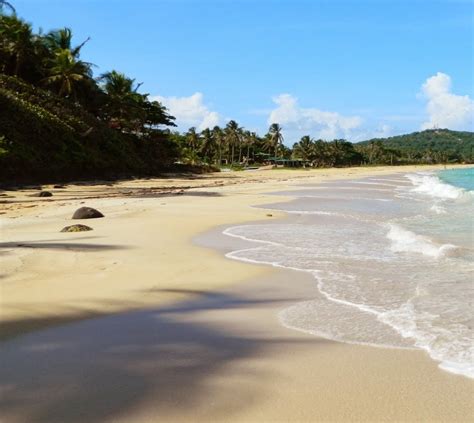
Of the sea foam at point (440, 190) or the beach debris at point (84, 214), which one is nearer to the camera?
the beach debris at point (84, 214)

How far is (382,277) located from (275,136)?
11169cm

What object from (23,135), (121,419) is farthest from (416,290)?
(23,135)

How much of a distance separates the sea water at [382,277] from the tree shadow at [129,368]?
896mm

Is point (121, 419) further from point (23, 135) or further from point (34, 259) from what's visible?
point (23, 135)

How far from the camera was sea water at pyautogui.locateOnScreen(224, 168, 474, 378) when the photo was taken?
4965mm

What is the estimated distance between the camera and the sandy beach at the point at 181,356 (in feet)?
11.1

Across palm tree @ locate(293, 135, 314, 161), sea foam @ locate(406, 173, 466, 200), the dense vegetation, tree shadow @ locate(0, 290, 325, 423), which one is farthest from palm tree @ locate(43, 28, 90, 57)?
palm tree @ locate(293, 135, 314, 161)

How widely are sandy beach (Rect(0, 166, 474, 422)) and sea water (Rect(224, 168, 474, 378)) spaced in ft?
1.02

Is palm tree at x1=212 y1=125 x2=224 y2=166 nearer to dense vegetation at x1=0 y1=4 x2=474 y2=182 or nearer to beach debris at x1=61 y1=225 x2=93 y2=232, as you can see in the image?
dense vegetation at x1=0 y1=4 x2=474 y2=182

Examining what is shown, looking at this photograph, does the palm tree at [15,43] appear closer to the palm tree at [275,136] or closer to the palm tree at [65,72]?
the palm tree at [65,72]

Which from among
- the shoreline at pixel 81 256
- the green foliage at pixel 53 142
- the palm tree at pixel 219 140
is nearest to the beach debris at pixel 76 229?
the shoreline at pixel 81 256

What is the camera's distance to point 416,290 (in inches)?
267

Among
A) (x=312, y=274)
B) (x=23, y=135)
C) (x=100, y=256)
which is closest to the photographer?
(x=312, y=274)

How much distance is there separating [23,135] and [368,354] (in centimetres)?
3224
